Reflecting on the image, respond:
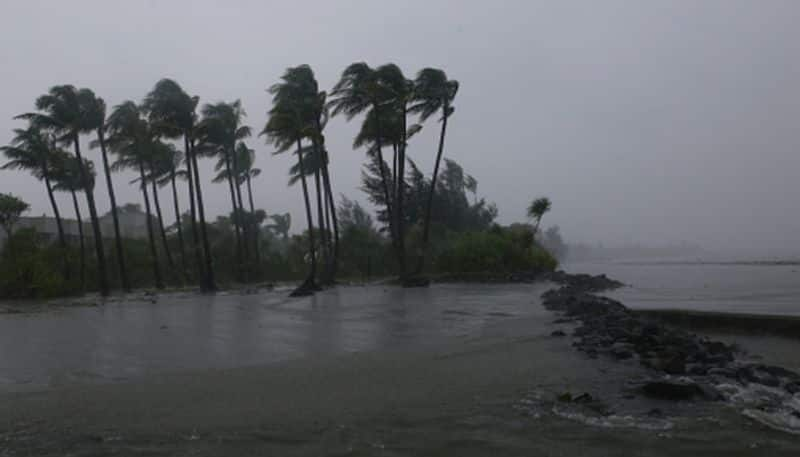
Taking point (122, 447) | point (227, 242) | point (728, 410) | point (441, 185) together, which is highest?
point (441, 185)

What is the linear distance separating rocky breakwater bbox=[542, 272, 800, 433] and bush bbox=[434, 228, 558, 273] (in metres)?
18.4

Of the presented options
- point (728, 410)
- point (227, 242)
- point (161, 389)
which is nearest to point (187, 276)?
point (227, 242)

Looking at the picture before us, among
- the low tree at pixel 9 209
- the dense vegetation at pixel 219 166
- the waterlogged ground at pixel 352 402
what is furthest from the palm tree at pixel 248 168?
the waterlogged ground at pixel 352 402

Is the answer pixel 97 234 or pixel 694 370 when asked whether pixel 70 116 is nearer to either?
pixel 97 234

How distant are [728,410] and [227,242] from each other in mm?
40356

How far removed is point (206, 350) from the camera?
6.91 m

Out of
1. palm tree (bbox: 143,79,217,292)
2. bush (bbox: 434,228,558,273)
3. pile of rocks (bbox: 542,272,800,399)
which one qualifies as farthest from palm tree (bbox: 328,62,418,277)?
Result: pile of rocks (bbox: 542,272,800,399)

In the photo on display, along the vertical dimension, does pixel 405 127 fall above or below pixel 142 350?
above

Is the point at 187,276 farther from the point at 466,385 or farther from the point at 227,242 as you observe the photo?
the point at 466,385

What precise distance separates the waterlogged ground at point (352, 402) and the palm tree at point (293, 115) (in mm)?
17010

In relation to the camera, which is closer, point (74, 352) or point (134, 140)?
point (74, 352)

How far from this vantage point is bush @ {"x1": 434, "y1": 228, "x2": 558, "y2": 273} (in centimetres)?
2633

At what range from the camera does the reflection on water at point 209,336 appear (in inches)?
231

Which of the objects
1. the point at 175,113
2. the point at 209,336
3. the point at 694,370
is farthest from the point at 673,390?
the point at 175,113
